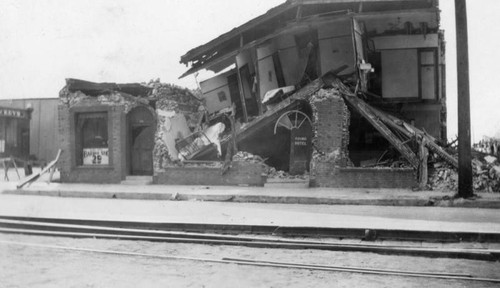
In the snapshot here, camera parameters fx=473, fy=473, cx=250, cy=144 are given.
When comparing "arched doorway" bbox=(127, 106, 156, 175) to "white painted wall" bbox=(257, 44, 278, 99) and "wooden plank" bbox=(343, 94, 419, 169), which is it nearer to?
"white painted wall" bbox=(257, 44, 278, 99)

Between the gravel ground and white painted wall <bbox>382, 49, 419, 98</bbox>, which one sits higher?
white painted wall <bbox>382, 49, 419, 98</bbox>

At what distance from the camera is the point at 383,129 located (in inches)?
683

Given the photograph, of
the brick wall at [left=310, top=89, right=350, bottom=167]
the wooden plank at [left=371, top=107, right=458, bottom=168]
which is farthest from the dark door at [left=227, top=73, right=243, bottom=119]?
the wooden plank at [left=371, top=107, right=458, bottom=168]

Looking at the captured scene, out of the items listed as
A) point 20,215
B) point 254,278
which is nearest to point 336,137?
point 20,215

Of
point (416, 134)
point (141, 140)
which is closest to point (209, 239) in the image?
point (416, 134)

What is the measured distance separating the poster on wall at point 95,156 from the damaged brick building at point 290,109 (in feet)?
0.16

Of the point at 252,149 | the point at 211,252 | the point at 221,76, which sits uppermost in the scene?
the point at 221,76

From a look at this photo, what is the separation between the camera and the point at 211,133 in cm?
→ 2155

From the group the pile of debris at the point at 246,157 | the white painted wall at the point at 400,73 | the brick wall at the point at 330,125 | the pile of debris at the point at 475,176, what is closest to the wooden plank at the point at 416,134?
the pile of debris at the point at 475,176

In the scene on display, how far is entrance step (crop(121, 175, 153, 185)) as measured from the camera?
19997 millimetres

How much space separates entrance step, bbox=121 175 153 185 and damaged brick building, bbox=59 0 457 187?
1.05 ft

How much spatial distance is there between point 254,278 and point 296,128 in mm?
14445

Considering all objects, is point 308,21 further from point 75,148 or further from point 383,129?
point 75,148

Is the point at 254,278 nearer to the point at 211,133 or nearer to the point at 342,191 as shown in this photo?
the point at 342,191
